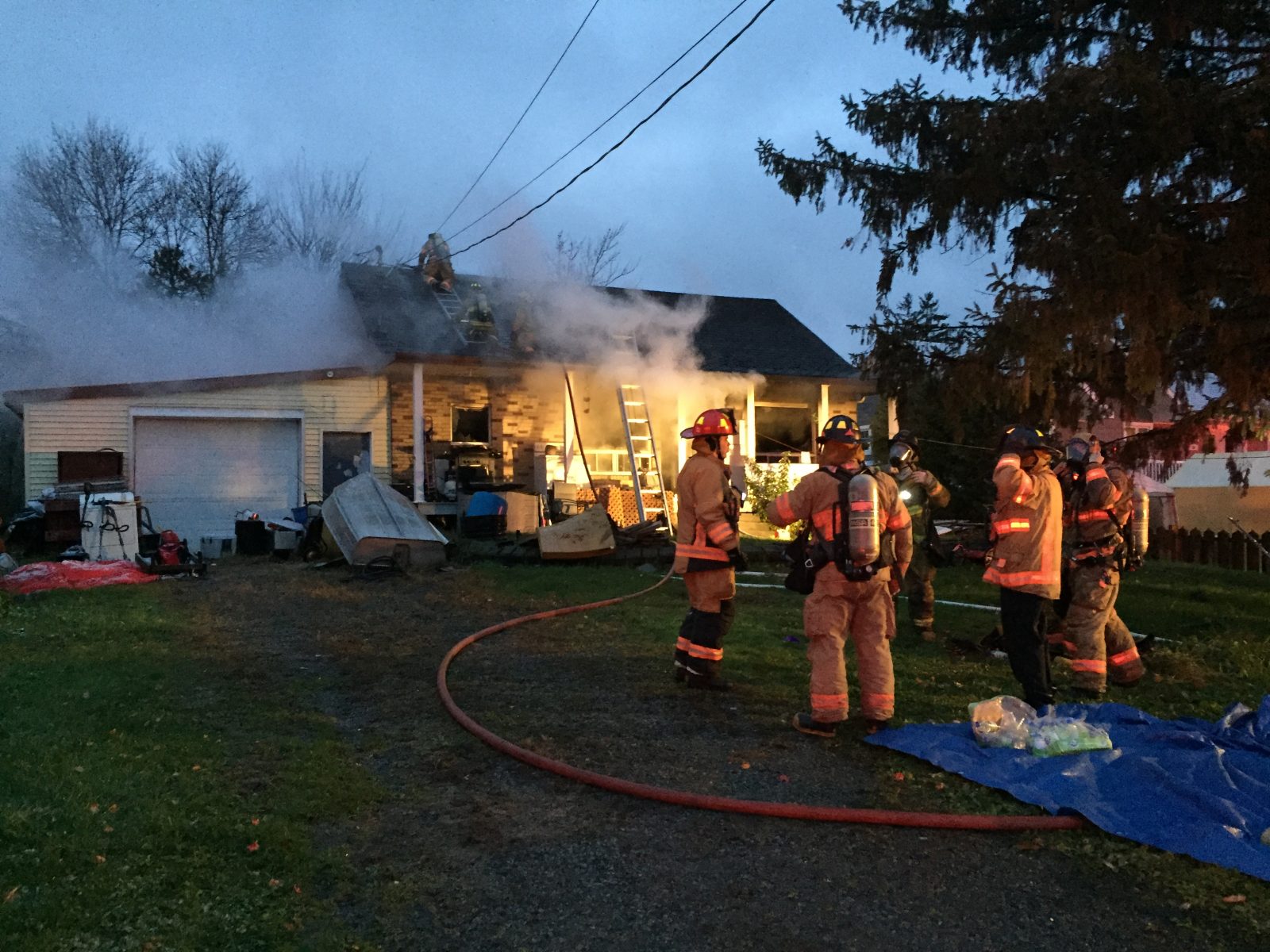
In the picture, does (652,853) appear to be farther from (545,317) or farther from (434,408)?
(434,408)

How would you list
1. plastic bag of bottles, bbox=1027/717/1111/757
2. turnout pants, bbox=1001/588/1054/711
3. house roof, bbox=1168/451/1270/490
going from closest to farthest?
1. plastic bag of bottles, bbox=1027/717/1111/757
2. turnout pants, bbox=1001/588/1054/711
3. house roof, bbox=1168/451/1270/490

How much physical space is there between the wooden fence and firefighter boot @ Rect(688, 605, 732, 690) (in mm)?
13457

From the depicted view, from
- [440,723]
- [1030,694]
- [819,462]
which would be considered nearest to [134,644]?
[440,723]

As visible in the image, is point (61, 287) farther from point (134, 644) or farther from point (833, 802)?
point (833, 802)

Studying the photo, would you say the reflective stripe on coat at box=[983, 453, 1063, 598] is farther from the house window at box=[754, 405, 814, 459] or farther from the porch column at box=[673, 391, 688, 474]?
the house window at box=[754, 405, 814, 459]

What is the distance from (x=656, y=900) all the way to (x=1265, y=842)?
222cm

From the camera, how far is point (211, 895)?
9.85 feet

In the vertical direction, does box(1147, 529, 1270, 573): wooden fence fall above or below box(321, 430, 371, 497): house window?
below

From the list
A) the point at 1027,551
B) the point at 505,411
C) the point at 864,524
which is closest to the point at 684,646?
the point at 864,524

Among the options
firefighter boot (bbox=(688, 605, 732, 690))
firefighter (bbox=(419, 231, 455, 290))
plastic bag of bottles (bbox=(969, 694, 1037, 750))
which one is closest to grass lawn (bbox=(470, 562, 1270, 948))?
firefighter boot (bbox=(688, 605, 732, 690))

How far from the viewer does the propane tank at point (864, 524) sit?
4.82 m

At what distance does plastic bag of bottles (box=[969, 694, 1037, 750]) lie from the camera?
4.53m

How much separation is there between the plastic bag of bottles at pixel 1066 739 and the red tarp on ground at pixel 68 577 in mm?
9301

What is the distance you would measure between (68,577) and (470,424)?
7.86 metres
